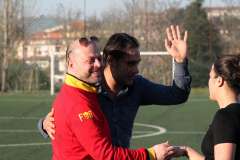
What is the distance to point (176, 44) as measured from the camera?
450 centimetres

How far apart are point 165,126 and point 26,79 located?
14.4 m

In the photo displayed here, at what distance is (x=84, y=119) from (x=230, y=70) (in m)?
0.92

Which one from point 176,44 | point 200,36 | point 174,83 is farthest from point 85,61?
point 200,36

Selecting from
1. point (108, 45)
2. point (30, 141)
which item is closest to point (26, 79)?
point (30, 141)

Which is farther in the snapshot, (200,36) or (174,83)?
(200,36)

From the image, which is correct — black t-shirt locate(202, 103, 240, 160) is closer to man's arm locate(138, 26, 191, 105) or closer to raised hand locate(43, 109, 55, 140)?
man's arm locate(138, 26, 191, 105)

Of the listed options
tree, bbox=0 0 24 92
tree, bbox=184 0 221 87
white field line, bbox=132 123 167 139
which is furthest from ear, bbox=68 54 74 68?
tree, bbox=0 0 24 92

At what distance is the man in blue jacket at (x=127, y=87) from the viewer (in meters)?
4.09

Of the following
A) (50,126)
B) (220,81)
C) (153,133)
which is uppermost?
(220,81)

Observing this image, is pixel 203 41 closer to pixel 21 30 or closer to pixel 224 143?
pixel 21 30

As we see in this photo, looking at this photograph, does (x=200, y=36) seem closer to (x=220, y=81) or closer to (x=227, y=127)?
(x=220, y=81)

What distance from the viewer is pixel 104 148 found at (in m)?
3.56

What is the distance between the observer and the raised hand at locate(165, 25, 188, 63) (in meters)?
4.46

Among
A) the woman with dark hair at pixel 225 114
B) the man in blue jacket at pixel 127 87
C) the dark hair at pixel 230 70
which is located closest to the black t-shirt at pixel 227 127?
the woman with dark hair at pixel 225 114
